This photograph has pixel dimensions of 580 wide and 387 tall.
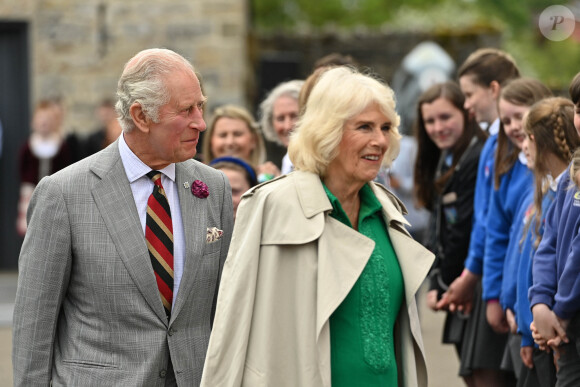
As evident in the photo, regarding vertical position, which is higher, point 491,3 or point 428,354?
point 491,3

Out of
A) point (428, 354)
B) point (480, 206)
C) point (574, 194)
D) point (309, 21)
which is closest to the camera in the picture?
point (574, 194)

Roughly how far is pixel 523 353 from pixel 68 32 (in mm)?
10938

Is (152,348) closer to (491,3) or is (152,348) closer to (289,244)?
(289,244)

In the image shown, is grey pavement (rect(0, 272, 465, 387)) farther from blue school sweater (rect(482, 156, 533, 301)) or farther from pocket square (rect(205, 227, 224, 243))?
pocket square (rect(205, 227, 224, 243))

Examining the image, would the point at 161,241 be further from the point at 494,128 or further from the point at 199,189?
the point at 494,128

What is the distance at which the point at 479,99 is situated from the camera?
22.7 ft

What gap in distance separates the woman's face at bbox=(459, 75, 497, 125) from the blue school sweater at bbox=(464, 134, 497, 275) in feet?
1.09

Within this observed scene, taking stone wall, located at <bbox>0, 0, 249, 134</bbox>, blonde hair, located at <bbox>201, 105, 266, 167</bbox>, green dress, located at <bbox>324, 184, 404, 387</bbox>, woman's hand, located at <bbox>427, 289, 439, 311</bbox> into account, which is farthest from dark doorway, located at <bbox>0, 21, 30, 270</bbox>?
green dress, located at <bbox>324, 184, 404, 387</bbox>

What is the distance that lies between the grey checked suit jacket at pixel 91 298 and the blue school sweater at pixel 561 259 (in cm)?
165

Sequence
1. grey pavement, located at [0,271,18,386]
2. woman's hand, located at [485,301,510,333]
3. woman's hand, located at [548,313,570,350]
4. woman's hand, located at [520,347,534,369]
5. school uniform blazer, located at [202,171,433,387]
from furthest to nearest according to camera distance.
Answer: grey pavement, located at [0,271,18,386], woman's hand, located at [485,301,510,333], woman's hand, located at [520,347,534,369], woman's hand, located at [548,313,570,350], school uniform blazer, located at [202,171,433,387]

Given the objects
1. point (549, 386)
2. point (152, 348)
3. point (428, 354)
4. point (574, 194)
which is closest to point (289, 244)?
point (152, 348)

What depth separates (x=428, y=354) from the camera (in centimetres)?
1016

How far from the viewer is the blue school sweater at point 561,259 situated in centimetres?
491

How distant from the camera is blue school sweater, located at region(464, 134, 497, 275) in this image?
21.6ft
